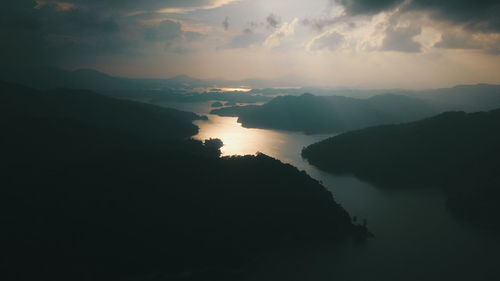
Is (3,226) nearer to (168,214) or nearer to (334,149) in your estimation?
(168,214)

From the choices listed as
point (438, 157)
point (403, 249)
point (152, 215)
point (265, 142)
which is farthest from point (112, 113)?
point (403, 249)

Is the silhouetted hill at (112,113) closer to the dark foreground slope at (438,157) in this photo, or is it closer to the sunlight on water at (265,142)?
the sunlight on water at (265,142)

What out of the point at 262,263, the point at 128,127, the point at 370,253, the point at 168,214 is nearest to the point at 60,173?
the point at 168,214

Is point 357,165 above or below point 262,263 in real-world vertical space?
above

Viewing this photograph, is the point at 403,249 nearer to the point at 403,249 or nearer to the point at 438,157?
the point at 403,249

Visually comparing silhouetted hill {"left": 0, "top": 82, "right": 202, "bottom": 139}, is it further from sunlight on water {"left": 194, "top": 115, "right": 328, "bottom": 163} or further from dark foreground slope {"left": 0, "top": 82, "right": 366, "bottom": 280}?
dark foreground slope {"left": 0, "top": 82, "right": 366, "bottom": 280}

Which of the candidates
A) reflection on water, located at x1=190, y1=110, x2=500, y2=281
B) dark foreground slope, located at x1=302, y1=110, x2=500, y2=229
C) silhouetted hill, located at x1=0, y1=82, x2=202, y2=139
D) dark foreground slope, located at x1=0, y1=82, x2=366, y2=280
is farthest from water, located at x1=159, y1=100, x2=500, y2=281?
silhouetted hill, located at x1=0, y1=82, x2=202, y2=139

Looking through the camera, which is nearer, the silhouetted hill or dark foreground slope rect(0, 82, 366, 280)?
dark foreground slope rect(0, 82, 366, 280)
